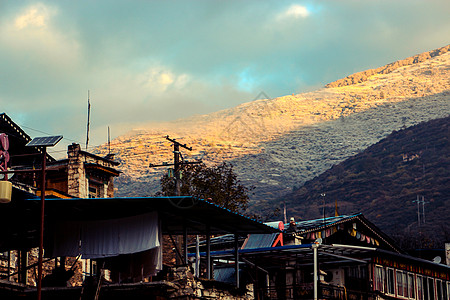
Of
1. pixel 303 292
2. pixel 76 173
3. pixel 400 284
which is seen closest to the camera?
pixel 303 292

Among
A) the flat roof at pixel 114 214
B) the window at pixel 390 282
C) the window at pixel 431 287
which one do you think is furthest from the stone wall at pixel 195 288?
the window at pixel 431 287

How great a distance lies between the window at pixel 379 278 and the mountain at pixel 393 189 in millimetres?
80434

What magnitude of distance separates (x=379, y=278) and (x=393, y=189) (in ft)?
424

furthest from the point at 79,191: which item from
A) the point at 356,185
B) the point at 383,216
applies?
the point at 356,185

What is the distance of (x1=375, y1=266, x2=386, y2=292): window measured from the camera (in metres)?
40.6

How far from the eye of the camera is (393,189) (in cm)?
16625

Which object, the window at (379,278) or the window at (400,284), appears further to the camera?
the window at (400,284)

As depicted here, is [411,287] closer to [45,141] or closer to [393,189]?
[45,141]

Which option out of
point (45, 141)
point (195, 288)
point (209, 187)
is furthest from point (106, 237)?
point (209, 187)

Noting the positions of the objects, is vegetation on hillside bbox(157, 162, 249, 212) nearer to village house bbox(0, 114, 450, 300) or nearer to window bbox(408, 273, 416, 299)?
village house bbox(0, 114, 450, 300)

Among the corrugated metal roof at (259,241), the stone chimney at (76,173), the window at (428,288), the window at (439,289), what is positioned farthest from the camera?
the stone chimney at (76,173)

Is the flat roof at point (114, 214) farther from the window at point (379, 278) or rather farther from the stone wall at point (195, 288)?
the window at point (379, 278)

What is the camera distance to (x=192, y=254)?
Result: 40188mm

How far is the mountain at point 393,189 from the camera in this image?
457 ft
